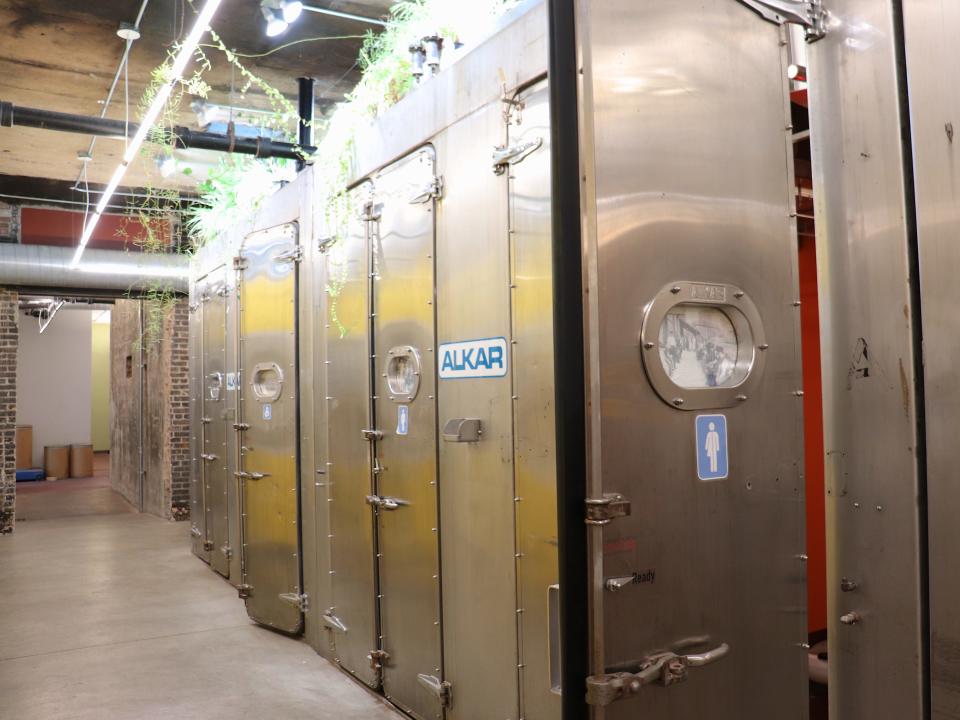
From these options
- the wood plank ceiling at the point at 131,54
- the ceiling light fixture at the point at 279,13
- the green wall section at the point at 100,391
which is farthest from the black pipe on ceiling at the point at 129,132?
the green wall section at the point at 100,391

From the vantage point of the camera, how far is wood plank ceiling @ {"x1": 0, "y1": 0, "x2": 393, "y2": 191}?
18.0 feet

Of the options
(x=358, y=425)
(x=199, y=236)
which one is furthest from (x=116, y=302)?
A: (x=358, y=425)

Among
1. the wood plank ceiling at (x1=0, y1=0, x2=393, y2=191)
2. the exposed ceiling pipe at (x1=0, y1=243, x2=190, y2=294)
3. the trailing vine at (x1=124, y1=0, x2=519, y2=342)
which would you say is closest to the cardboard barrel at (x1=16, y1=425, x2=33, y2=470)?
the exposed ceiling pipe at (x1=0, y1=243, x2=190, y2=294)

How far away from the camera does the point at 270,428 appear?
17.2 ft

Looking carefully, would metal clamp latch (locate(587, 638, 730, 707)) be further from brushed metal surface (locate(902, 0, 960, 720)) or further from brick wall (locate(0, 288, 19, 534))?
brick wall (locate(0, 288, 19, 534))

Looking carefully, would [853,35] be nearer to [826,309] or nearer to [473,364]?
[826,309]

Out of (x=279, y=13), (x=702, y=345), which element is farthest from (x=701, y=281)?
(x=279, y=13)

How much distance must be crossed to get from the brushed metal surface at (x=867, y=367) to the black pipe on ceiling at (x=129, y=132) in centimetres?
439

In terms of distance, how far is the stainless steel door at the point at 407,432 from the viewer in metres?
3.43

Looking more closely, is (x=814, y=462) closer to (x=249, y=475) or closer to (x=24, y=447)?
(x=249, y=475)

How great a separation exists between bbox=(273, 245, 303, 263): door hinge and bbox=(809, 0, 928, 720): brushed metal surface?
12.1 ft

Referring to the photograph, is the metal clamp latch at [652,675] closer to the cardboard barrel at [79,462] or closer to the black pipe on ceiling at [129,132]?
the black pipe on ceiling at [129,132]

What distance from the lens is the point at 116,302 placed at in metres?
12.1

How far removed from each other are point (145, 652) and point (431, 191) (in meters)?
3.43
